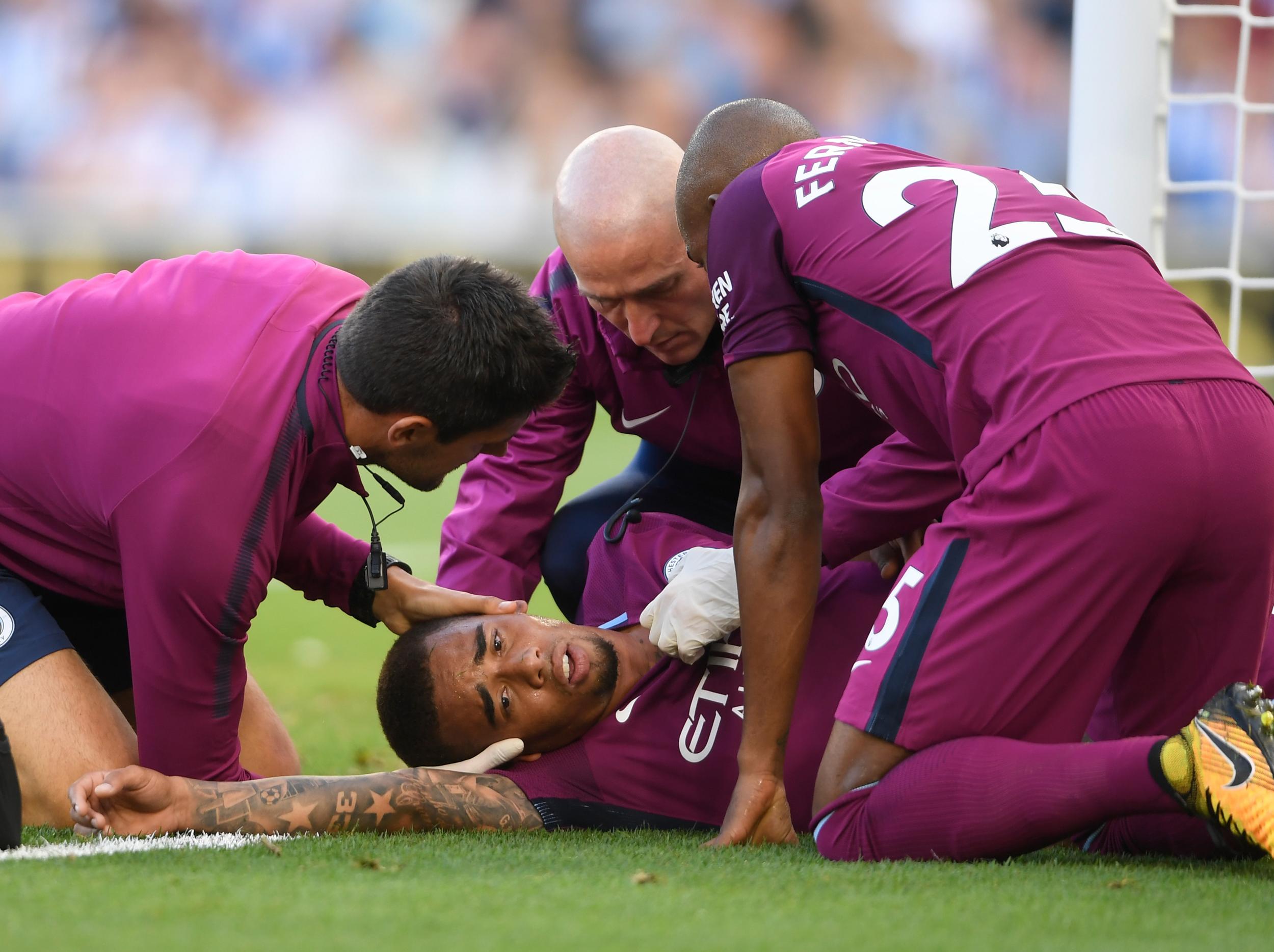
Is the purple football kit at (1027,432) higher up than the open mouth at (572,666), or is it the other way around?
the purple football kit at (1027,432)

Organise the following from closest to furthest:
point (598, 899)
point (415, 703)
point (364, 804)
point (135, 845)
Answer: point (598, 899) → point (135, 845) → point (364, 804) → point (415, 703)

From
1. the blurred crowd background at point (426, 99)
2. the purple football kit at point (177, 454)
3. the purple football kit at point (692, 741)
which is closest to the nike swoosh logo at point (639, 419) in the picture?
the purple football kit at point (692, 741)

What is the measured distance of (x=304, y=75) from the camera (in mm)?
14539

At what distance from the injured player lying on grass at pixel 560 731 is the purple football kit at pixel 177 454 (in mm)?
254

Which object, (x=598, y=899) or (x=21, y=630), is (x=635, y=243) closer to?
(x=21, y=630)

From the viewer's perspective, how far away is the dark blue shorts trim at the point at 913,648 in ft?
8.25

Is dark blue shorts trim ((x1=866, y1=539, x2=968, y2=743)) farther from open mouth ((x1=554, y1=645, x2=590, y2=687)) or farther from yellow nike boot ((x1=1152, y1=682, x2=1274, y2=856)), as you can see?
open mouth ((x1=554, y1=645, x2=590, y2=687))

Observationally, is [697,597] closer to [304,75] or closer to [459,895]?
[459,895]

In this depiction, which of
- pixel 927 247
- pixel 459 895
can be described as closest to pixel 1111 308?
pixel 927 247

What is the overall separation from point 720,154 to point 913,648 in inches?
46.1

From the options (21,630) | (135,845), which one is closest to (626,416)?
(21,630)

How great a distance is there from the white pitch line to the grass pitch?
0.17 feet

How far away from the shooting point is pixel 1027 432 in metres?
2.48

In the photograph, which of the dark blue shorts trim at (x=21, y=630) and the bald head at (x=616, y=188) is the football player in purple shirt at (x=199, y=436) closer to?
the dark blue shorts trim at (x=21, y=630)
